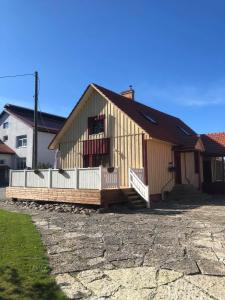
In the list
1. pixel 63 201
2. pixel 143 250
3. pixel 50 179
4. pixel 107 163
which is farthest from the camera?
pixel 107 163

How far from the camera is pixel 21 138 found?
3703 cm

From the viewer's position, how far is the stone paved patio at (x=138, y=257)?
4.87 meters

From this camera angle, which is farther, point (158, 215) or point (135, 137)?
point (135, 137)

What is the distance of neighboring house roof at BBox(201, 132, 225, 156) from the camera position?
23.5 m

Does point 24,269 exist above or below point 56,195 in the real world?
below

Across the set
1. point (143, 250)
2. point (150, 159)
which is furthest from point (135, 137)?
point (143, 250)

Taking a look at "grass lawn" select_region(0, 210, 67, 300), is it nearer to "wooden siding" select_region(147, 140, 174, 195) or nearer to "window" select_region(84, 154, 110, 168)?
"wooden siding" select_region(147, 140, 174, 195)

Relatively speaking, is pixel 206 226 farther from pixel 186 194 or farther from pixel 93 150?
pixel 93 150

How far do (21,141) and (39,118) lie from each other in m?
3.78

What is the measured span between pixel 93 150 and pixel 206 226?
34.4 ft

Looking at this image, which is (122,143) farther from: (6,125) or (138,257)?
(6,125)

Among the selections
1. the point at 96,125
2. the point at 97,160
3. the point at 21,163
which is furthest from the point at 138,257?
the point at 21,163

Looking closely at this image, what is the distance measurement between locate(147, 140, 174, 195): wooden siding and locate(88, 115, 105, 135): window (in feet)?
11.1

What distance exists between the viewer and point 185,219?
1091cm
